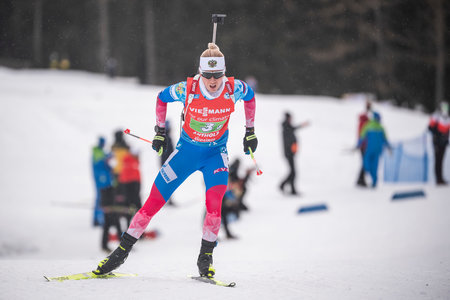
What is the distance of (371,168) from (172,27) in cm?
3013

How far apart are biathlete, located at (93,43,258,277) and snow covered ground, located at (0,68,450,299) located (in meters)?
0.42

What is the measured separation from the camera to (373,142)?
13.1 meters

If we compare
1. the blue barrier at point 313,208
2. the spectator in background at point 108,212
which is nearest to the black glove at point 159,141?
the spectator in background at point 108,212

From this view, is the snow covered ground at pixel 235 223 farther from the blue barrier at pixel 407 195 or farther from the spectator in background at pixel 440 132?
the spectator in background at pixel 440 132

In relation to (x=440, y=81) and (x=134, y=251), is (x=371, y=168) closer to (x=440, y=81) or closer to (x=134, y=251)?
(x=134, y=251)

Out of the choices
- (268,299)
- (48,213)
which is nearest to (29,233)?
(48,213)

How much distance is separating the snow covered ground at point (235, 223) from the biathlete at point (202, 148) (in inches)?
16.5

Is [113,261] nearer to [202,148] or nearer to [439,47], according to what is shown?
[202,148]

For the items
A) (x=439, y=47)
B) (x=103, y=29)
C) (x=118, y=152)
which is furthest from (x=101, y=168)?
(x=439, y=47)

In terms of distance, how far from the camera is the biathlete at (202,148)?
516cm

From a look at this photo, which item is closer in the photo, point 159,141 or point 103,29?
point 159,141

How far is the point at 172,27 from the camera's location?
133 ft

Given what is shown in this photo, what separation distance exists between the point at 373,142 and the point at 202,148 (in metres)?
8.74

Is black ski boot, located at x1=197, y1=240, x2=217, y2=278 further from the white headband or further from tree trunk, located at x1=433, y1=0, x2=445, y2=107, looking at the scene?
tree trunk, located at x1=433, y1=0, x2=445, y2=107
